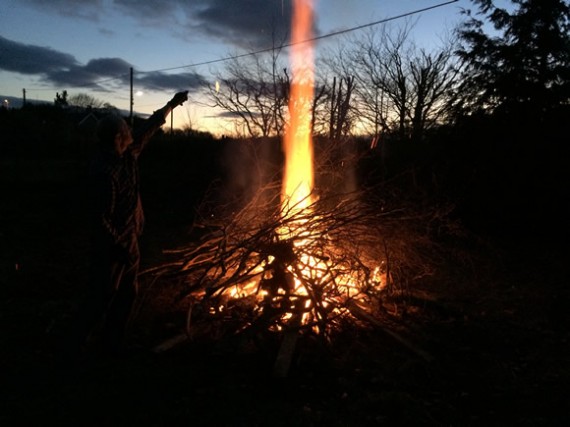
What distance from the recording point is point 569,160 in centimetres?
1022

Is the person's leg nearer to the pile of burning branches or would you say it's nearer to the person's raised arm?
the pile of burning branches

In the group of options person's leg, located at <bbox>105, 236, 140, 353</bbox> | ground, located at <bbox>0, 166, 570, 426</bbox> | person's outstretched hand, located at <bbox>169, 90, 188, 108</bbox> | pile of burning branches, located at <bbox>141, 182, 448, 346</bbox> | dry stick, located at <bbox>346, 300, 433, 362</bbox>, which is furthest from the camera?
pile of burning branches, located at <bbox>141, 182, 448, 346</bbox>

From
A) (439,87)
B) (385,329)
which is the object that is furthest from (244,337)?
(439,87)

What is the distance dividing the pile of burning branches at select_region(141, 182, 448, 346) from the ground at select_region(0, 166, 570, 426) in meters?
0.24

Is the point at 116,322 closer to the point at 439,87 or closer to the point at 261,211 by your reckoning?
the point at 261,211

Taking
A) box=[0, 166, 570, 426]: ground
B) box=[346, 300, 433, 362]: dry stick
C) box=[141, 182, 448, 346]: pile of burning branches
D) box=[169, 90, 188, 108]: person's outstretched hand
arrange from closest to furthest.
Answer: box=[0, 166, 570, 426]: ground, box=[346, 300, 433, 362]: dry stick, box=[169, 90, 188, 108]: person's outstretched hand, box=[141, 182, 448, 346]: pile of burning branches

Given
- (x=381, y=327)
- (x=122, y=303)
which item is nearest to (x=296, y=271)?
(x=381, y=327)

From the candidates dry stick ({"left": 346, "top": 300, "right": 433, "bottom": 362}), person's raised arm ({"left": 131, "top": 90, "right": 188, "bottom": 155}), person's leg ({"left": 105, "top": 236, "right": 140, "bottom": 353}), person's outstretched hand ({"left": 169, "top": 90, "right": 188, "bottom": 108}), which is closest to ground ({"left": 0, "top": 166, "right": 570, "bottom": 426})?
dry stick ({"left": 346, "top": 300, "right": 433, "bottom": 362})

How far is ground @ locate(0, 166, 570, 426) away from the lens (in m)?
3.16

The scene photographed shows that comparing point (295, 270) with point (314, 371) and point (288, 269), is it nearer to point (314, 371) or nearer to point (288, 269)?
point (288, 269)

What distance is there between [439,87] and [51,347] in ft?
73.2

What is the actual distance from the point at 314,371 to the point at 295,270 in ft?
4.01

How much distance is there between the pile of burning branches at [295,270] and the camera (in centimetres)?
449

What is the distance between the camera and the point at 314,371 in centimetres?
387
